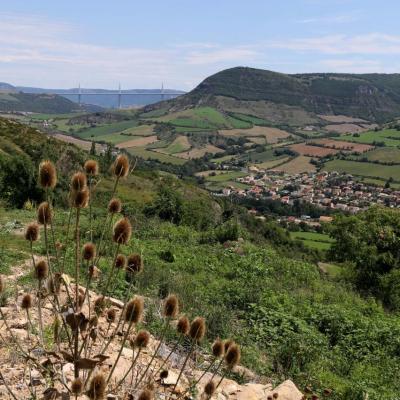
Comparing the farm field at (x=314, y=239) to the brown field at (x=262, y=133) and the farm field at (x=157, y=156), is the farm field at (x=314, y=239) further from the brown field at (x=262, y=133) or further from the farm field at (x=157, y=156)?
the brown field at (x=262, y=133)

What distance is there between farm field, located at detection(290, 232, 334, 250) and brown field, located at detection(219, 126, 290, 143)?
112m

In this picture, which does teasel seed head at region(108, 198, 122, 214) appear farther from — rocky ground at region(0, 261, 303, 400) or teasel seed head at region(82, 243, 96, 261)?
rocky ground at region(0, 261, 303, 400)

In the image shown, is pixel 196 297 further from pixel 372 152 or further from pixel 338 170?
pixel 372 152

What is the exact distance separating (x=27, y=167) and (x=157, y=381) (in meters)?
18.1

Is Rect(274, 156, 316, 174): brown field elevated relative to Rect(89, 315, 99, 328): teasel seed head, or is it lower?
lower

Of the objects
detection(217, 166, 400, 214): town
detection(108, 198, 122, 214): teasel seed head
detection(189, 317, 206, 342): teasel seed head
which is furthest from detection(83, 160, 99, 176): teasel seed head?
detection(217, 166, 400, 214): town

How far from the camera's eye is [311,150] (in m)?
137

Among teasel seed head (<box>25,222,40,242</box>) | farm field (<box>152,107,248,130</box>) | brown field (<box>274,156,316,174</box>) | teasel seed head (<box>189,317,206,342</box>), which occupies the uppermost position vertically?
farm field (<box>152,107,248,130</box>)

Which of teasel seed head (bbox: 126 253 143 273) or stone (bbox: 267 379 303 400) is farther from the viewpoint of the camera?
stone (bbox: 267 379 303 400)

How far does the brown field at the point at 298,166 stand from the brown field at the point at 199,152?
2410 cm

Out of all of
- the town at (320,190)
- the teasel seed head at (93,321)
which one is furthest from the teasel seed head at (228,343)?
the town at (320,190)

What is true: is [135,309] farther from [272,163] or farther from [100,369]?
[272,163]

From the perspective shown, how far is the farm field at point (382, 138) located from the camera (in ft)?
428

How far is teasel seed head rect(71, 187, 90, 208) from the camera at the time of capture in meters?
2.88
